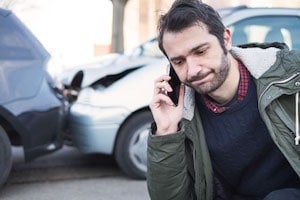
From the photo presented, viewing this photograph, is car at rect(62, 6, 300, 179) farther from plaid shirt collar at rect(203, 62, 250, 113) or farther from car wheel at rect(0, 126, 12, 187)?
plaid shirt collar at rect(203, 62, 250, 113)

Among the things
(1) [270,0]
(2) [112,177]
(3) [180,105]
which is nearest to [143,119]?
(2) [112,177]

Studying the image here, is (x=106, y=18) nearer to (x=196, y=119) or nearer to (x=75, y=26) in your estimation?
(x=75, y=26)

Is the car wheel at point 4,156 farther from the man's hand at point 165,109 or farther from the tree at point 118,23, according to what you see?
the tree at point 118,23

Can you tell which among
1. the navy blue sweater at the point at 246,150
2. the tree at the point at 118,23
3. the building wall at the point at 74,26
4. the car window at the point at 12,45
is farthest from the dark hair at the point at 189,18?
the building wall at the point at 74,26

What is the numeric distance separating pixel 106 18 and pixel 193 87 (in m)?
14.2

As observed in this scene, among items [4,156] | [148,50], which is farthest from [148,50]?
[4,156]

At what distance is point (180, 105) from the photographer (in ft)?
7.87

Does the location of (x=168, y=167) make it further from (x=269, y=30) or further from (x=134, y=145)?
(x=269, y=30)

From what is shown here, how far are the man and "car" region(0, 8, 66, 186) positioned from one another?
238 centimetres

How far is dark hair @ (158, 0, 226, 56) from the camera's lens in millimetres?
2182

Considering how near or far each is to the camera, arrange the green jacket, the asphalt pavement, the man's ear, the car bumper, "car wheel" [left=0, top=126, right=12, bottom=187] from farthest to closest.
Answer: the car bumper < the asphalt pavement < "car wheel" [left=0, top=126, right=12, bottom=187] < the man's ear < the green jacket

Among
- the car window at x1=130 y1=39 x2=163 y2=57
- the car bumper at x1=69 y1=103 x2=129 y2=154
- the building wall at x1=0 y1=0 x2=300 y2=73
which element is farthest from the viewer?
the building wall at x1=0 y1=0 x2=300 y2=73

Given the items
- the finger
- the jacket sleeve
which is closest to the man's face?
the finger

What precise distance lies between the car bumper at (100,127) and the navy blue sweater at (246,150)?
103 inches
